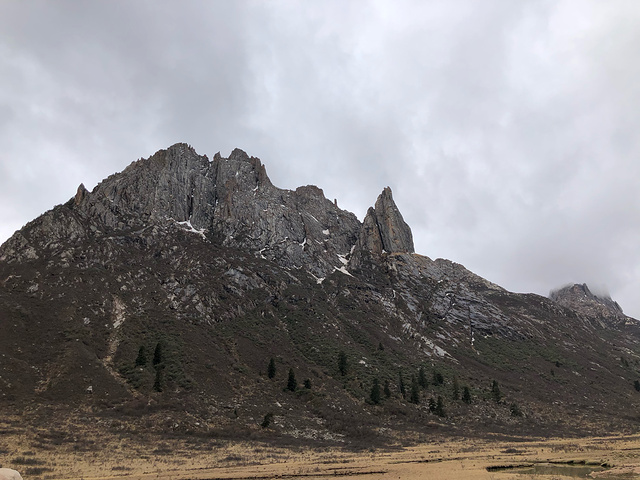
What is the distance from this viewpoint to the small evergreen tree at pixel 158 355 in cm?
6694

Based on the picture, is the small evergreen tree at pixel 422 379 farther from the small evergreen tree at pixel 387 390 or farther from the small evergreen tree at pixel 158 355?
the small evergreen tree at pixel 158 355

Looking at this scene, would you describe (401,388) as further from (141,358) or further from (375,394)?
(141,358)

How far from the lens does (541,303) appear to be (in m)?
160

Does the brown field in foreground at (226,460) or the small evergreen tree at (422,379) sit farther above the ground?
the small evergreen tree at (422,379)

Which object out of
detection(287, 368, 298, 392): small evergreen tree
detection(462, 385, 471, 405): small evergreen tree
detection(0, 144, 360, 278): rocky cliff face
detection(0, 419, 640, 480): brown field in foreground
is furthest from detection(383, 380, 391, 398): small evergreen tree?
detection(0, 144, 360, 278): rocky cliff face

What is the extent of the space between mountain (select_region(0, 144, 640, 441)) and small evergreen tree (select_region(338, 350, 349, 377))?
0.71m

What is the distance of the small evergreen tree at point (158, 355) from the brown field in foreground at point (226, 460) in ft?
81.9

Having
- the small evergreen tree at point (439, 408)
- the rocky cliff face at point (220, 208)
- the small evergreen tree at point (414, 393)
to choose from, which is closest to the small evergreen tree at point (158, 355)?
the small evergreen tree at point (414, 393)

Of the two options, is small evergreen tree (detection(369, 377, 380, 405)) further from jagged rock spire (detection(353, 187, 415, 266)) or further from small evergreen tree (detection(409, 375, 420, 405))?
jagged rock spire (detection(353, 187, 415, 266))

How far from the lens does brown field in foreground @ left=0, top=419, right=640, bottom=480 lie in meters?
25.8

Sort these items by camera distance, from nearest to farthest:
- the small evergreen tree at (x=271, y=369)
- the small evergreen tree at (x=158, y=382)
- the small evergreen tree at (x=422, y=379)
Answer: the small evergreen tree at (x=158, y=382) → the small evergreen tree at (x=271, y=369) → the small evergreen tree at (x=422, y=379)

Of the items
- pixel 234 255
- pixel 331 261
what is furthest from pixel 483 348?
pixel 234 255

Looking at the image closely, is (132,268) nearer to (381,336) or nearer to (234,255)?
(234,255)

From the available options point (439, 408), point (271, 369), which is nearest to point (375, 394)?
point (439, 408)
